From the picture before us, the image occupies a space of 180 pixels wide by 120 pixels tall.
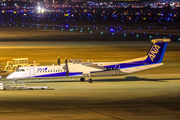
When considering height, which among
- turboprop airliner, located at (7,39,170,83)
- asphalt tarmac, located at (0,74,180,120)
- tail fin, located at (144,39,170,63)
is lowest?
asphalt tarmac, located at (0,74,180,120)

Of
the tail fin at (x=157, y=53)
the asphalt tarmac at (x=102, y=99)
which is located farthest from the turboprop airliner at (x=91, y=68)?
the asphalt tarmac at (x=102, y=99)

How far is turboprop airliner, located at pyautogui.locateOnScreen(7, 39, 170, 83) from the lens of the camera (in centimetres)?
4156

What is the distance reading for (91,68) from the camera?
4234 centimetres

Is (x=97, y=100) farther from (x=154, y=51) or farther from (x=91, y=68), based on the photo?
(x=154, y=51)

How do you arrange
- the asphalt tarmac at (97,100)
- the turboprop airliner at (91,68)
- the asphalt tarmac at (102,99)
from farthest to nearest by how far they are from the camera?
the turboprop airliner at (91,68), the asphalt tarmac at (102,99), the asphalt tarmac at (97,100)

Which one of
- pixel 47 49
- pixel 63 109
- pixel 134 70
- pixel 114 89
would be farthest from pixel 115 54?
pixel 63 109

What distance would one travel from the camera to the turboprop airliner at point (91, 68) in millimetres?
41562

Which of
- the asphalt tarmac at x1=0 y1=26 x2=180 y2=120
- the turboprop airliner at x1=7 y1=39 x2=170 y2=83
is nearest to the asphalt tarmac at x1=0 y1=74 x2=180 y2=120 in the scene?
the asphalt tarmac at x1=0 y1=26 x2=180 y2=120

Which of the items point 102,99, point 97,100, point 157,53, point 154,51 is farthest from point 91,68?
point 97,100

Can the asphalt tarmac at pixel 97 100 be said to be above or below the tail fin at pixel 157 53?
below

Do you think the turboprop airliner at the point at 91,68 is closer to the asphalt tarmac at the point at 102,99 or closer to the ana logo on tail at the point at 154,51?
the ana logo on tail at the point at 154,51

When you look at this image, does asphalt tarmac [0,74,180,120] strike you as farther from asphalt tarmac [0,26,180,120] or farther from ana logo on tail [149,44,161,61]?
ana logo on tail [149,44,161,61]

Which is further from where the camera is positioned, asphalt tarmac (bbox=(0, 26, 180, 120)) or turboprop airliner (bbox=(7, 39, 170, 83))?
turboprop airliner (bbox=(7, 39, 170, 83))

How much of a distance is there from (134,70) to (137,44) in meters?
45.8
